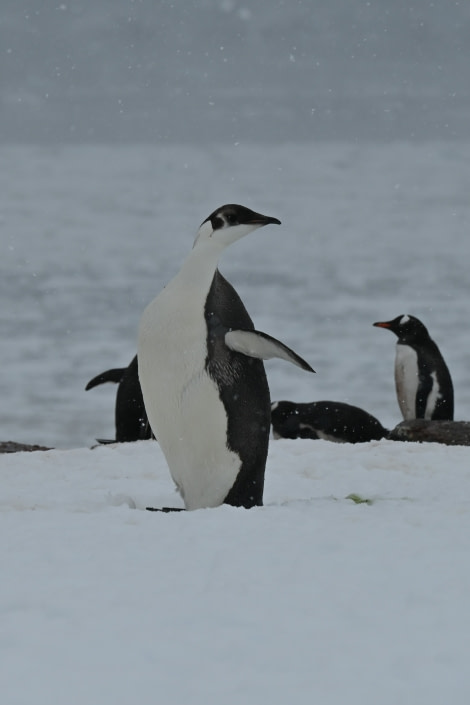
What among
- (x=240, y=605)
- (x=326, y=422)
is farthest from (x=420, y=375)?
(x=240, y=605)

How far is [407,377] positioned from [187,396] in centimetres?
703

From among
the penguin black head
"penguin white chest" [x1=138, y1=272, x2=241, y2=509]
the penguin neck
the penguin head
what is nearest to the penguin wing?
"penguin white chest" [x1=138, y1=272, x2=241, y2=509]

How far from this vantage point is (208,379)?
382cm

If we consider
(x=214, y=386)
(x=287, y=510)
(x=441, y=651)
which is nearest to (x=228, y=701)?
(x=441, y=651)

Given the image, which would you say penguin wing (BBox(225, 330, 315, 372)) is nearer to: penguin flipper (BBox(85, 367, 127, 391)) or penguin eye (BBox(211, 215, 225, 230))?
penguin eye (BBox(211, 215, 225, 230))

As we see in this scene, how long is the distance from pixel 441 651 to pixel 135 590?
611 mm

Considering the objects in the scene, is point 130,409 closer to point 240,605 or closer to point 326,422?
point 326,422

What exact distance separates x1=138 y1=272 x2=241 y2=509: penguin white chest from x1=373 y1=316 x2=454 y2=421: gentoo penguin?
6717mm

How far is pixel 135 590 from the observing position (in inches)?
80.6

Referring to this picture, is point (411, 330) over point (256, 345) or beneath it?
over

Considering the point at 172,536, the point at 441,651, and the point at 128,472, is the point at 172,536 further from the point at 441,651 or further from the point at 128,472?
the point at 128,472

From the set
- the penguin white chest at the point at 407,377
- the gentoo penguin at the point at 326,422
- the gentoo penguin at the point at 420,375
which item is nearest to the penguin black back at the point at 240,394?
the gentoo penguin at the point at 326,422

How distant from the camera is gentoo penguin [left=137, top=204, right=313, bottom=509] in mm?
3820

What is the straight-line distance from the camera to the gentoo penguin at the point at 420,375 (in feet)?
34.1
